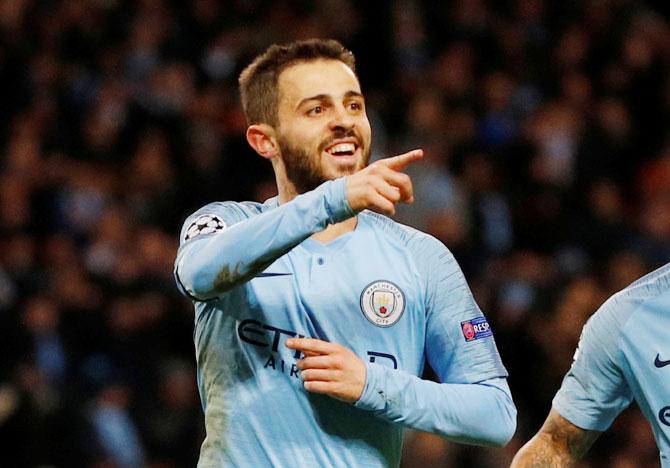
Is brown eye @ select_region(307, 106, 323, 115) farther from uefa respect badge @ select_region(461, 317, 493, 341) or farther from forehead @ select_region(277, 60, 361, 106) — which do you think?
uefa respect badge @ select_region(461, 317, 493, 341)

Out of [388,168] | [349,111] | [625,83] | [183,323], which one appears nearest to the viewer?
[388,168]

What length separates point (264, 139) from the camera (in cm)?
461

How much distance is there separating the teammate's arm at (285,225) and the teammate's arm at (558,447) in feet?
4.43

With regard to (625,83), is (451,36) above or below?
above

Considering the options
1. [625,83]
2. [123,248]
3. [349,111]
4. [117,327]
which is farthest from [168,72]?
[349,111]

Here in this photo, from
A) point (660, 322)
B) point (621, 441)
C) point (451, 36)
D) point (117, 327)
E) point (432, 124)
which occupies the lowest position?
point (621, 441)

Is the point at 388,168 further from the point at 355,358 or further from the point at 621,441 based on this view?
the point at 621,441

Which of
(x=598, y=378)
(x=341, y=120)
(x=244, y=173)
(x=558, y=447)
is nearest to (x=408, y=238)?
(x=341, y=120)

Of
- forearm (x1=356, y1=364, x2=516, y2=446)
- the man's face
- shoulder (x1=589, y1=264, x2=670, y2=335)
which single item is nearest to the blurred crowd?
shoulder (x1=589, y1=264, x2=670, y2=335)

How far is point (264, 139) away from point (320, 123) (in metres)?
0.28

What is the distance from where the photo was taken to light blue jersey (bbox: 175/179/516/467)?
4.26 m

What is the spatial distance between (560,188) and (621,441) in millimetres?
2689

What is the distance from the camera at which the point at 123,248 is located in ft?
33.5

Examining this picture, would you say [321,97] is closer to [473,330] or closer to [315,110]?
[315,110]
